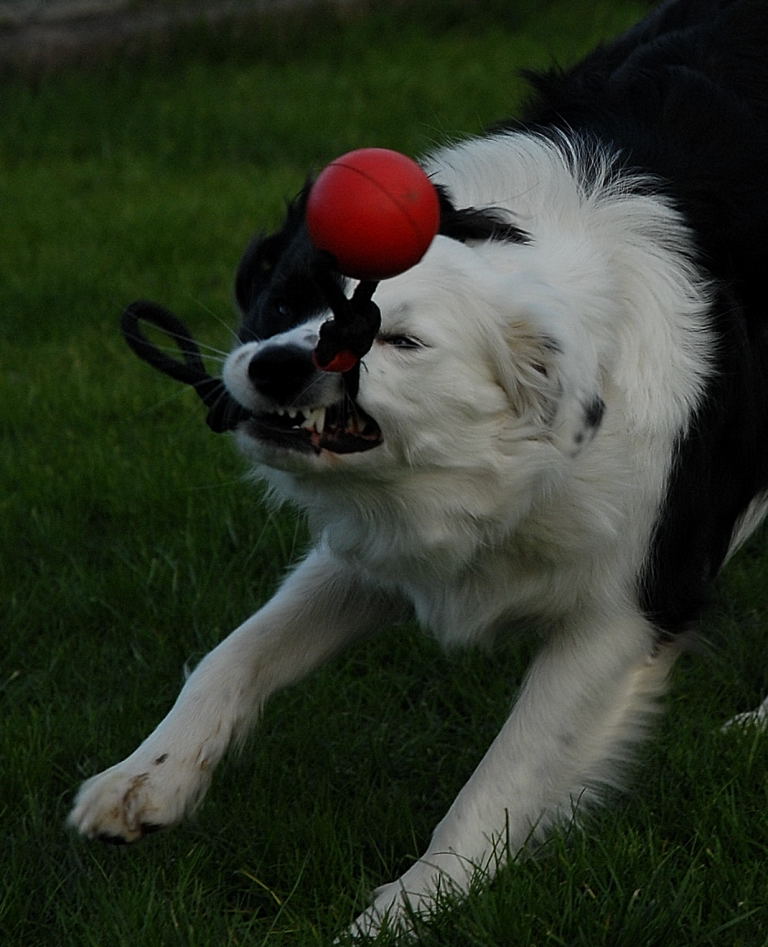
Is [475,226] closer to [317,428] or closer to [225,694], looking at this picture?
[317,428]

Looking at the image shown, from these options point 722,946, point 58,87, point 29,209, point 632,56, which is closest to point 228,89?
point 58,87

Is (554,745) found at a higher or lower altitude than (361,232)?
lower

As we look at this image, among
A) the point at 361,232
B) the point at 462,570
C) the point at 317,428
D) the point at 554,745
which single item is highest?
the point at 361,232

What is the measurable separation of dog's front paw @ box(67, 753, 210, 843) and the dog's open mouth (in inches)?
28.6

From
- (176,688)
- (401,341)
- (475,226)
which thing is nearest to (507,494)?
(401,341)

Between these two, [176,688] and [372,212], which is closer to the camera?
[372,212]

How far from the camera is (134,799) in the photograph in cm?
297

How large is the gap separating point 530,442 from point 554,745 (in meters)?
0.62

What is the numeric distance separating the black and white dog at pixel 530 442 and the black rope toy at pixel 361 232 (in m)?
0.08

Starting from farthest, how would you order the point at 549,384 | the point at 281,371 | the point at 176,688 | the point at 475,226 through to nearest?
the point at 176,688
the point at 475,226
the point at 549,384
the point at 281,371

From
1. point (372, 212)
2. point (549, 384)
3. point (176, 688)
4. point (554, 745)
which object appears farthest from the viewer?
point (176, 688)

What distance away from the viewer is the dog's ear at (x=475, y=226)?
296 centimetres

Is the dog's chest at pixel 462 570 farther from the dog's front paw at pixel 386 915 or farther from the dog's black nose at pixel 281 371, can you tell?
the dog's front paw at pixel 386 915

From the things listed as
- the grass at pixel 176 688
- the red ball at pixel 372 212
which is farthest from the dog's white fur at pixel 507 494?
the red ball at pixel 372 212
